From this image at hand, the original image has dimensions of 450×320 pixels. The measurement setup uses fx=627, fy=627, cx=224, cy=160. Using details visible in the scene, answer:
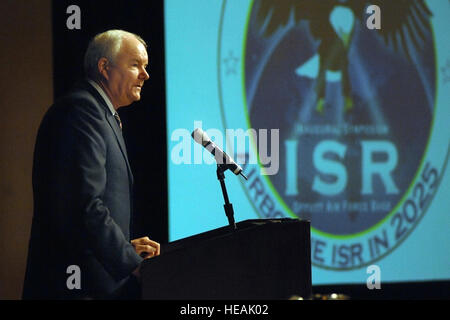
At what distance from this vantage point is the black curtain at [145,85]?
3.82 m

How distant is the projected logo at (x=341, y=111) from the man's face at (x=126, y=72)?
102 cm

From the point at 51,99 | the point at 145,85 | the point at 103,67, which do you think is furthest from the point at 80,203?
the point at 51,99

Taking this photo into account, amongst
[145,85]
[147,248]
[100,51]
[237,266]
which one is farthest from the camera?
[145,85]

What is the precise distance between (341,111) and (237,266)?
6.74 ft

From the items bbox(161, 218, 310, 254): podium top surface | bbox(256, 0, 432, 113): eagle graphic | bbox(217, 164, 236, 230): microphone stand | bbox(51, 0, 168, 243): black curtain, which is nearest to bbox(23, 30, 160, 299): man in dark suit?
bbox(161, 218, 310, 254): podium top surface

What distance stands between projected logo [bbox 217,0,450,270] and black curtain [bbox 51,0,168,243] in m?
0.41

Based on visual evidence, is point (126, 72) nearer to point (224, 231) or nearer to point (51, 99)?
point (224, 231)

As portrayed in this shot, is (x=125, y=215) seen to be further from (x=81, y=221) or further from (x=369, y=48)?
(x=369, y=48)

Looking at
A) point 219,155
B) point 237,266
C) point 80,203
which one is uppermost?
point 219,155

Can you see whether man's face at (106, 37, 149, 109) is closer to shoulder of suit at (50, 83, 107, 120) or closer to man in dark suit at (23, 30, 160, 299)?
man in dark suit at (23, 30, 160, 299)

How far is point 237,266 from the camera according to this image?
2197 mm

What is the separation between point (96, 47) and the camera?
2.80 metres

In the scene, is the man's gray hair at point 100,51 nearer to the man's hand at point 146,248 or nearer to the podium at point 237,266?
the man's hand at point 146,248
